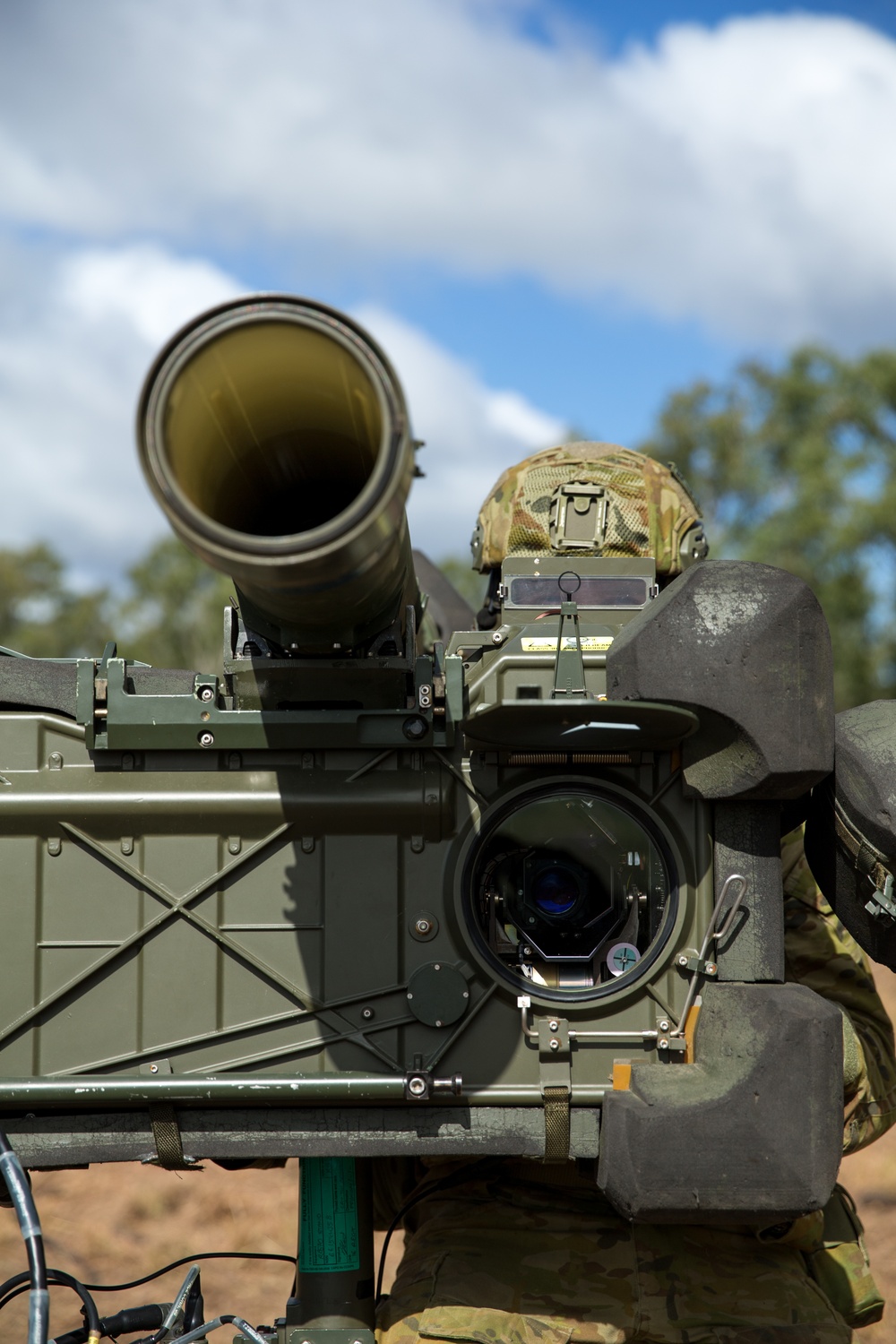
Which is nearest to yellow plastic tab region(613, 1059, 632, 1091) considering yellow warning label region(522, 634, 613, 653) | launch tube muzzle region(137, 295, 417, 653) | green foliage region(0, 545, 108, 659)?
yellow warning label region(522, 634, 613, 653)

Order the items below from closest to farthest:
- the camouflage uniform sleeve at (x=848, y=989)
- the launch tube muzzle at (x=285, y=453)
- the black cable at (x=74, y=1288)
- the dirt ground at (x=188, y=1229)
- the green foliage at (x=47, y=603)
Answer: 1. the launch tube muzzle at (x=285, y=453)
2. the black cable at (x=74, y=1288)
3. the camouflage uniform sleeve at (x=848, y=989)
4. the dirt ground at (x=188, y=1229)
5. the green foliage at (x=47, y=603)

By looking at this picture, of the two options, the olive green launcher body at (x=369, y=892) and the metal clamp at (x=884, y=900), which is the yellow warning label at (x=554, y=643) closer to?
the olive green launcher body at (x=369, y=892)

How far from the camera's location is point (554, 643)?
11.9 ft

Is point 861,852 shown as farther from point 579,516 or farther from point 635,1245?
point 579,516

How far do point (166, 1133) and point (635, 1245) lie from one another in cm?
146

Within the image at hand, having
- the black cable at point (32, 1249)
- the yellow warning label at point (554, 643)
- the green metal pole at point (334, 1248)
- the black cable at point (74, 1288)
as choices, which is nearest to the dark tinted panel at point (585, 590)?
the yellow warning label at point (554, 643)

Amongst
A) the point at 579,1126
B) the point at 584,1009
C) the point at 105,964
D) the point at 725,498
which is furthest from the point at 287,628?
the point at 725,498

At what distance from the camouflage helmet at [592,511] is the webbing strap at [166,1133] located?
2306mm

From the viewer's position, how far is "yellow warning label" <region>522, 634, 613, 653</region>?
11.8 ft

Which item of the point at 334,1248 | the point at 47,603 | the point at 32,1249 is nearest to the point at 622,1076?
the point at 334,1248

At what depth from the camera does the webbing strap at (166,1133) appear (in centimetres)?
346

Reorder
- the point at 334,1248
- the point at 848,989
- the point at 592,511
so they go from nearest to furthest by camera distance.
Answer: the point at 334,1248
the point at 848,989
the point at 592,511

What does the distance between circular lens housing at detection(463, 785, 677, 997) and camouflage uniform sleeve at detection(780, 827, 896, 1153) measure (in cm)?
87

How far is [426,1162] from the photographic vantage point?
4258 millimetres
